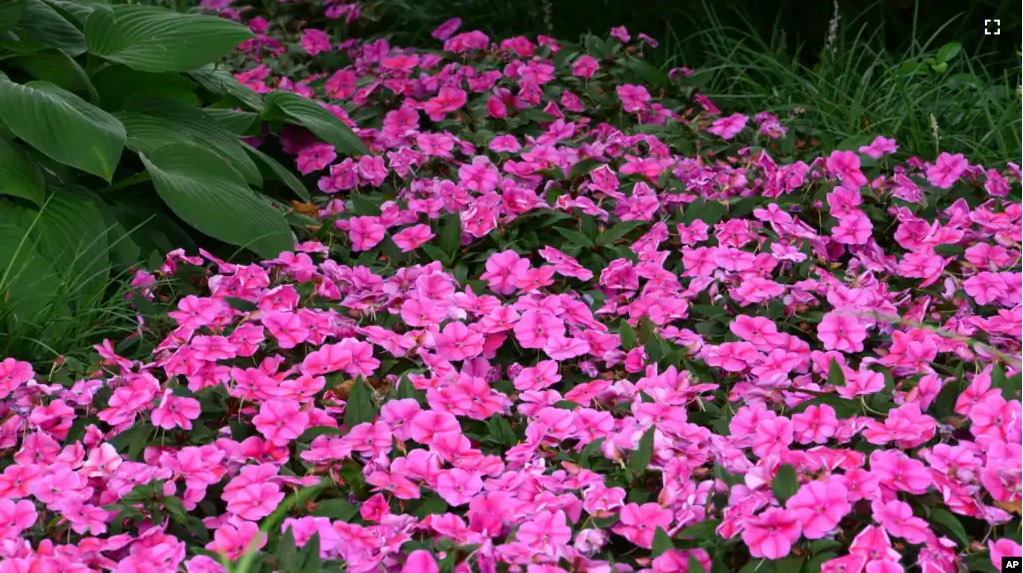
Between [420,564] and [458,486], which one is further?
[458,486]

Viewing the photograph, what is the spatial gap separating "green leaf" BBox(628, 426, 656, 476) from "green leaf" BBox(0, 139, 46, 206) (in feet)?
4.75

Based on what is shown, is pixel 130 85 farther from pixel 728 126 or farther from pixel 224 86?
pixel 728 126

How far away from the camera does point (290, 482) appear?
1.83 meters

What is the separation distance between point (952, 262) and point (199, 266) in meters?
1.78

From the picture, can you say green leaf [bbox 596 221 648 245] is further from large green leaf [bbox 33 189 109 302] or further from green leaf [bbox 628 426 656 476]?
large green leaf [bbox 33 189 109 302]

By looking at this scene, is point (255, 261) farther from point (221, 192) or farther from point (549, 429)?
point (549, 429)

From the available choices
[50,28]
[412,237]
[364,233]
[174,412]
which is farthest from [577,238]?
[50,28]

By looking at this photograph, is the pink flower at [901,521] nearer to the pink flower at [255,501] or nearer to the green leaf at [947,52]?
the pink flower at [255,501]

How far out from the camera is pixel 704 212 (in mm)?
2920

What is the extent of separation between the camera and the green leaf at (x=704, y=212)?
290cm

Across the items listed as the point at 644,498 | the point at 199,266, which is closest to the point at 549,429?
the point at 644,498

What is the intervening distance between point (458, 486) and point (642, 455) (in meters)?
0.31

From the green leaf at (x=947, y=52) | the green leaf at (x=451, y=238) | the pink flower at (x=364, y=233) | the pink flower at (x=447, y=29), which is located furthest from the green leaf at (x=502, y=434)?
the pink flower at (x=447, y=29)

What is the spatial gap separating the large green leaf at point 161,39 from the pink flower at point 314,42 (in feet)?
4.70
